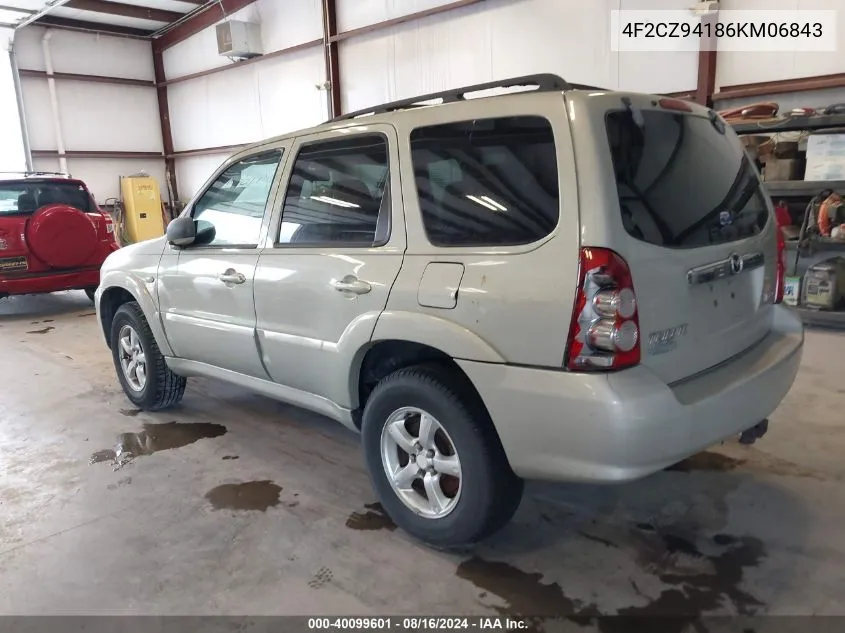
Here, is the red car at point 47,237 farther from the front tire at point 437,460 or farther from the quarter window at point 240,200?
the front tire at point 437,460

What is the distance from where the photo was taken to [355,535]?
258cm

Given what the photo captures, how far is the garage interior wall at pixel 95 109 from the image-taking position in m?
14.1

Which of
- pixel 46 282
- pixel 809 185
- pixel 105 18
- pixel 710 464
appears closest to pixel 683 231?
pixel 710 464

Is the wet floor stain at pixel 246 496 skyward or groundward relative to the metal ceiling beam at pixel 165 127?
groundward

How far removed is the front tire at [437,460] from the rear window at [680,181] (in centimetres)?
85

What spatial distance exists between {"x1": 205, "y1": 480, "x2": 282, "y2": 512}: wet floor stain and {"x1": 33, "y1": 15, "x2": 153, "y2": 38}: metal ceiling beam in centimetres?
1474

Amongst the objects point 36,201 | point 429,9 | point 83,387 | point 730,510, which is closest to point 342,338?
point 730,510

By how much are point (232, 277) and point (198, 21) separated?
13.2 metres

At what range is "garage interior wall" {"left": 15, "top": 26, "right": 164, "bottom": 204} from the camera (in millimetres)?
14125

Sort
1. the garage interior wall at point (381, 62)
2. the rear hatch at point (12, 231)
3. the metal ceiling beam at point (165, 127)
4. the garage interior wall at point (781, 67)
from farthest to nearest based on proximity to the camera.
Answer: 1. the metal ceiling beam at point (165, 127)
2. the garage interior wall at point (381, 62)
3. the rear hatch at point (12, 231)
4. the garage interior wall at point (781, 67)

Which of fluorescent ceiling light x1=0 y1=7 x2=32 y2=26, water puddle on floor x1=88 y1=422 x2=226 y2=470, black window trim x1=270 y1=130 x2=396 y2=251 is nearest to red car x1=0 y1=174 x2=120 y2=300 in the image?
water puddle on floor x1=88 y1=422 x2=226 y2=470

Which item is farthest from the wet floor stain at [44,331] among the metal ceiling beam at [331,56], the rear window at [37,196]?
the metal ceiling beam at [331,56]

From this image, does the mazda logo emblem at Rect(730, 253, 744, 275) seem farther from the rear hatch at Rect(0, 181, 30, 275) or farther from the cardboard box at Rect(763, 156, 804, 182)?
the rear hatch at Rect(0, 181, 30, 275)

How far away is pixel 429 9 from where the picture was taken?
30.9 ft
